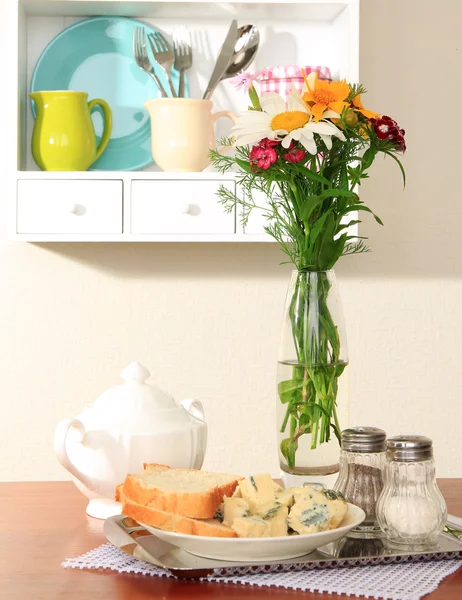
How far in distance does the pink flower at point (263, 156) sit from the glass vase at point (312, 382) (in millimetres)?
134

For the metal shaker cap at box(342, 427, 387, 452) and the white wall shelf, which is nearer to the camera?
the metal shaker cap at box(342, 427, 387, 452)

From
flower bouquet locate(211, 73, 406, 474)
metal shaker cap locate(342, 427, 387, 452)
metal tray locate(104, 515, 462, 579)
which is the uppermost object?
flower bouquet locate(211, 73, 406, 474)

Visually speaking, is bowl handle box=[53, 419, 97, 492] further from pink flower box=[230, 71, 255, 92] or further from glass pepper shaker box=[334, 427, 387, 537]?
pink flower box=[230, 71, 255, 92]

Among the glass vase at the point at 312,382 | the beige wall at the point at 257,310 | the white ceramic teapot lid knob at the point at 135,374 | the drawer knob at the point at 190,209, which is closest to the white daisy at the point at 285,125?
the glass vase at the point at 312,382

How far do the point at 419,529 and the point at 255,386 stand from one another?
115 cm

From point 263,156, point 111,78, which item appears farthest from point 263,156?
point 111,78

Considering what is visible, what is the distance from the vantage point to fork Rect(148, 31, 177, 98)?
6.06 feet

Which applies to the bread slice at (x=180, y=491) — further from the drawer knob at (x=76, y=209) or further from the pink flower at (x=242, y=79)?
the pink flower at (x=242, y=79)

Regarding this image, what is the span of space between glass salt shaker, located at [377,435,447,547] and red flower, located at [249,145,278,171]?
34 centimetres

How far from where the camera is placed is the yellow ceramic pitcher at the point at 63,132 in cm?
178

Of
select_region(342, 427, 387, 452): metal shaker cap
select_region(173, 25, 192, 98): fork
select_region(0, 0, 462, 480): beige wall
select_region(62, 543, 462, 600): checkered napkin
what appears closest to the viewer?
select_region(62, 543, 462, 600): checkered napkin

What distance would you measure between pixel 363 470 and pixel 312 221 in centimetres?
30

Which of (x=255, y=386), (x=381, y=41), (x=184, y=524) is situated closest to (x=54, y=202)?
(x=255, y=386)

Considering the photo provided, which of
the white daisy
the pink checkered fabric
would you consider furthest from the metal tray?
the pink checkered fabric
